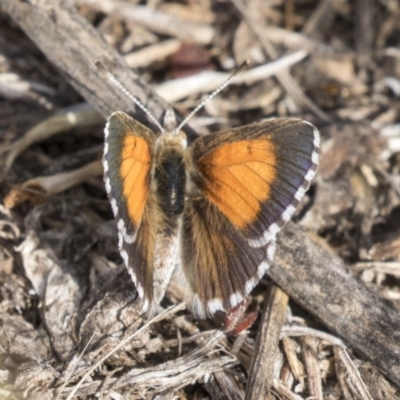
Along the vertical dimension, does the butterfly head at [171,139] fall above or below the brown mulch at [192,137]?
above

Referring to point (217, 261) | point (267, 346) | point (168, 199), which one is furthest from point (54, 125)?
point (267, 346)

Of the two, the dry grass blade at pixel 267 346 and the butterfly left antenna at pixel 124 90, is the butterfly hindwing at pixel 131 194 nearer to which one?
the butterfly left antenna at pixel 124 90

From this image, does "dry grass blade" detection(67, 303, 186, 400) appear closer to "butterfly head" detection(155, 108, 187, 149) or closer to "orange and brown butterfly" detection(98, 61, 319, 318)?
"orange and brown butterfly" detection(98, 61, 319, 318)

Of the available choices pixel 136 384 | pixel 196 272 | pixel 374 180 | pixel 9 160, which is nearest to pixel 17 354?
pixel 136 384

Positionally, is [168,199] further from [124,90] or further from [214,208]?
[124,90]

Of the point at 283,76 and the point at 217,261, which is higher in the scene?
the point at 217,261

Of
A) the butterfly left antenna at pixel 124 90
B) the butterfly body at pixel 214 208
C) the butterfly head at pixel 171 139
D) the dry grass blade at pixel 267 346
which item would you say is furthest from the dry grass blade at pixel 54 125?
the dry grass blade at pixel 267 346

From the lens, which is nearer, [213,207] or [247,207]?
[247,207]
